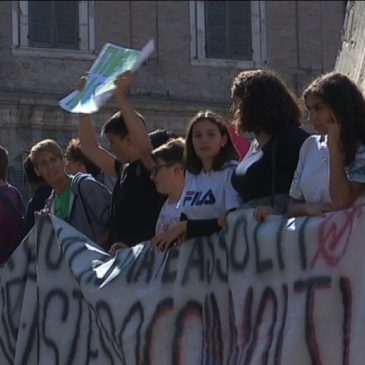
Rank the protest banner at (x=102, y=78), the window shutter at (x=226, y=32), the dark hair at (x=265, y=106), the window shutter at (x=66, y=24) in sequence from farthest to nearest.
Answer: the window shutter at (x=226, y=32) → the window shutter at (x=66, y=24) → the protest banner at (x=102, y=78) → the dark hair at (x=265, y=106)

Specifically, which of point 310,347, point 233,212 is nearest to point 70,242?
point 233,212

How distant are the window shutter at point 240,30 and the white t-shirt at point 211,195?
18421 millimetres

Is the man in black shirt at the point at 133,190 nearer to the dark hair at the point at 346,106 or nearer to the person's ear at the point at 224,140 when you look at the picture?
the person's ear at the point at 224,140

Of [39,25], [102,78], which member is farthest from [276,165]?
[39,25]

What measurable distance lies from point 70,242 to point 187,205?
0.87 metres

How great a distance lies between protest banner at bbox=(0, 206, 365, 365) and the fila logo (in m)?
0.25

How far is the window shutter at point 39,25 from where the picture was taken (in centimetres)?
2316

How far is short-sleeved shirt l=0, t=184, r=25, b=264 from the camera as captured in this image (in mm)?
7652

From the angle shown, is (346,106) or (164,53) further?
(164,53)

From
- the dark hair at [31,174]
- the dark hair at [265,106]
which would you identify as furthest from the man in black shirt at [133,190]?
the dark hair at [31,174]

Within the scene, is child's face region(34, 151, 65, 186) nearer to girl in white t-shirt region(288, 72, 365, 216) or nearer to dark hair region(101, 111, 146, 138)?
dark hair region(101, 111, 146, 138)

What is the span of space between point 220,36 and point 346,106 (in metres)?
19.3

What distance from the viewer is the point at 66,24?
23359mm

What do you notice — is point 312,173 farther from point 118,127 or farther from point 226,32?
point 226,32
